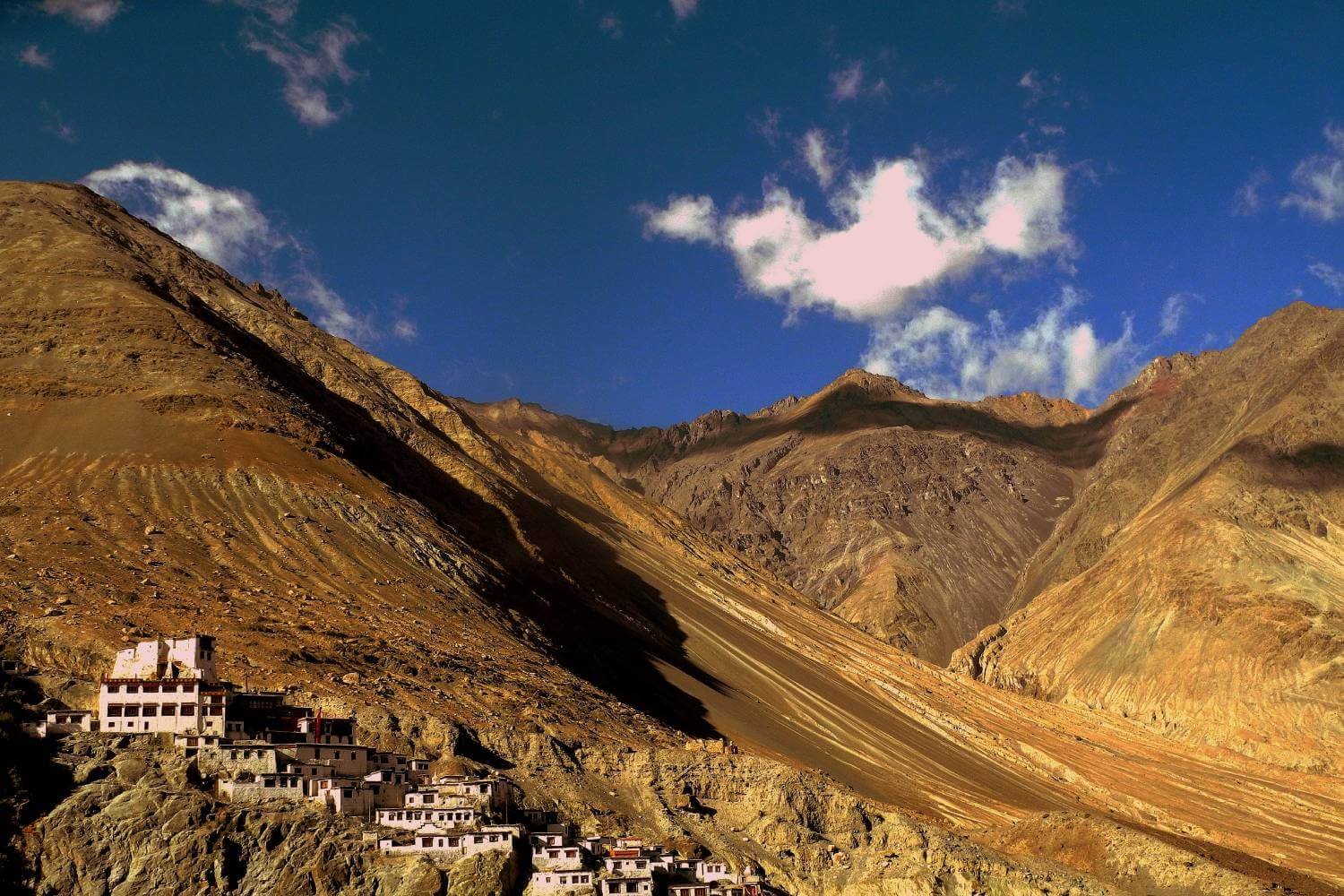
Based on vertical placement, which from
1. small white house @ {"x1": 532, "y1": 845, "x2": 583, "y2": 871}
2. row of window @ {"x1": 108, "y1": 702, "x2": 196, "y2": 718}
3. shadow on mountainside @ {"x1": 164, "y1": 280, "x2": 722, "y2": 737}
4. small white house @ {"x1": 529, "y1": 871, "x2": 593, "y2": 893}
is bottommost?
small white house @ {"x1": 529, "y1": 871, "x2": 593, "y2": 893}

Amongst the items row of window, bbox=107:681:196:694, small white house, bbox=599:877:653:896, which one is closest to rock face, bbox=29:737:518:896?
small white house, bbox=599:877:653:896

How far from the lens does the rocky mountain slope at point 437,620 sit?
274 ft

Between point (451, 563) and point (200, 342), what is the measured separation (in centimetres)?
3823

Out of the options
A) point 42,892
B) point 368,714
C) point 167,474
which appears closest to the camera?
point 42,892

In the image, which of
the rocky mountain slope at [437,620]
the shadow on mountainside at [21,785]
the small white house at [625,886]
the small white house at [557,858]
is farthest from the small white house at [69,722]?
the small white house at [625,886]

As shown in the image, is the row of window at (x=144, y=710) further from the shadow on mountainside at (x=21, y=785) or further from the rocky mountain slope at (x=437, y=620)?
the rocky mountain slope at (x=437, y=620)

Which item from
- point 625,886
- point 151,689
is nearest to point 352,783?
point 151,689

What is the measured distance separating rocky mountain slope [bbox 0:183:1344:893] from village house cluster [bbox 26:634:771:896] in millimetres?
4553

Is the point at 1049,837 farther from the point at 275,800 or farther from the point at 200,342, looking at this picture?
the point at 200,342

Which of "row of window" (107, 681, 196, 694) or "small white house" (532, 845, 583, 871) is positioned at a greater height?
"row of window" (107, 681, 196, 694)

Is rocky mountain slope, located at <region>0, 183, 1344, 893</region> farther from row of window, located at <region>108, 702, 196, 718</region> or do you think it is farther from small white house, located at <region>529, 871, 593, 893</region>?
small white house, located at <region>529, 871, 593, 893</region>

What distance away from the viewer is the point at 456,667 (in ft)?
314

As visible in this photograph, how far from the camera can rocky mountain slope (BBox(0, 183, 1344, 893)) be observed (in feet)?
274

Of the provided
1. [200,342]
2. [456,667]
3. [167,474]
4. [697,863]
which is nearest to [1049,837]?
[697,863]
